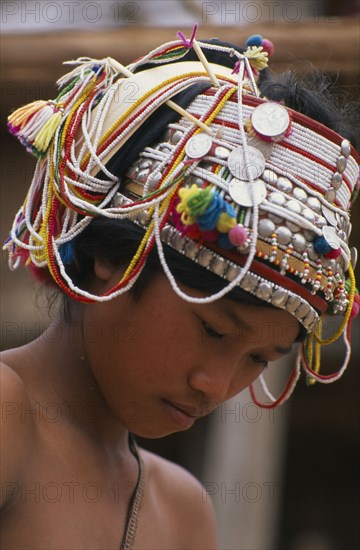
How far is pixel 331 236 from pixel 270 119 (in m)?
0.24

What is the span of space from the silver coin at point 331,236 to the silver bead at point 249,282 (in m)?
0.16

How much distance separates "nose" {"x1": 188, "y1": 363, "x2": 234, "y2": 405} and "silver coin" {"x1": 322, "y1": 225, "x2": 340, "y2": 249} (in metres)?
0.30

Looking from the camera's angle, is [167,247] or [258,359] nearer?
[167,247]

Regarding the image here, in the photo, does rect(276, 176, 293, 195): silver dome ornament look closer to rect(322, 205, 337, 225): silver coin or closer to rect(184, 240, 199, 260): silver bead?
rect(322, 205, 337, 225): silver coin

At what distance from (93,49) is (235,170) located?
154 centimetres

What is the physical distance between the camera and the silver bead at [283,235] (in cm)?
166

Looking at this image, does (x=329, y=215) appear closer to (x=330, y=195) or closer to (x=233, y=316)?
(x=330, y=195)

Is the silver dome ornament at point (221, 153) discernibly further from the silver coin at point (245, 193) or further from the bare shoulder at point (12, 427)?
the bare shoulder at point (12, 427)

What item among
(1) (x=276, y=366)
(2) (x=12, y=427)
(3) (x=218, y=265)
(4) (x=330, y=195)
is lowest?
(1) (x=276, y=366)

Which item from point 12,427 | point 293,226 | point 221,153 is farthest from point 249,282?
point 12,427

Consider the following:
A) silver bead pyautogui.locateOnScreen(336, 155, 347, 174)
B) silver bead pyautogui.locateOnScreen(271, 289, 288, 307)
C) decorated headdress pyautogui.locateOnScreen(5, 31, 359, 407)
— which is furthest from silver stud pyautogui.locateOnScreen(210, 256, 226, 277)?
silver bead pyautogui.locateOnScreen(336, 155, 347, 174)

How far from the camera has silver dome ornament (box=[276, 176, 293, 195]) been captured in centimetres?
169

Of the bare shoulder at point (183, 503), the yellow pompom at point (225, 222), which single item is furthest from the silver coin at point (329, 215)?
the bare shoulder at point (183, 503)

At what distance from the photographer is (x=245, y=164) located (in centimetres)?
166
